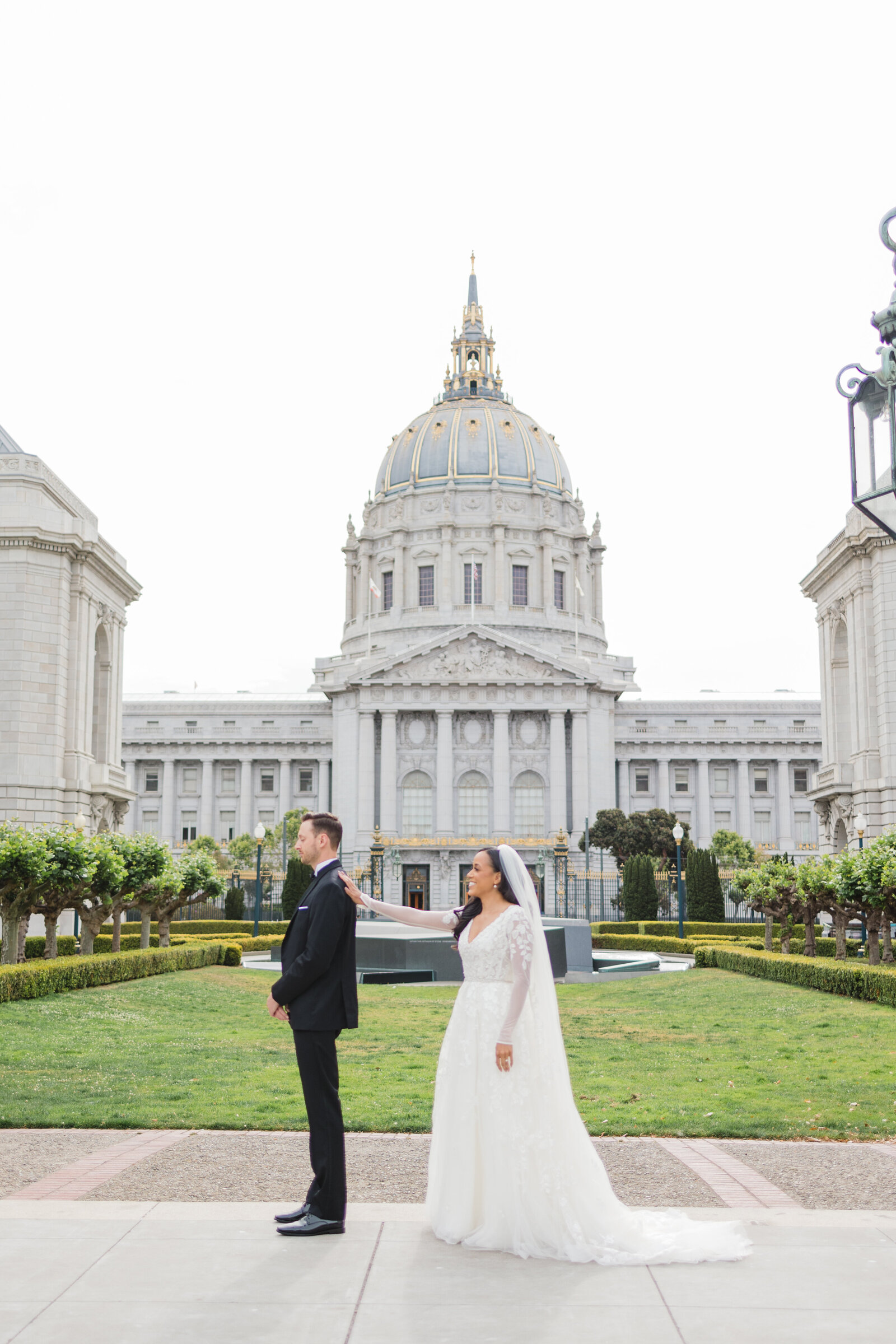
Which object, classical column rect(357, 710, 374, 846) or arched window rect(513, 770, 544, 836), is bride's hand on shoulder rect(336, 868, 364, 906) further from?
arched window rect(513, 770, 544, 836)

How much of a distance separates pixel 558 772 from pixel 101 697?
134 feet

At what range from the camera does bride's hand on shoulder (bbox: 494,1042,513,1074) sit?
7.56 m

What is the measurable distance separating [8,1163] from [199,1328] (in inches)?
168

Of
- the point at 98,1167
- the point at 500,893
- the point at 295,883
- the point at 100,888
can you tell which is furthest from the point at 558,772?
the point at 500,893

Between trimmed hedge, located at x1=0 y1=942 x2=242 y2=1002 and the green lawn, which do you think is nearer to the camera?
the green lawn

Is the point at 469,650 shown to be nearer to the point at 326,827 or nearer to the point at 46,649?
the point at 46,649

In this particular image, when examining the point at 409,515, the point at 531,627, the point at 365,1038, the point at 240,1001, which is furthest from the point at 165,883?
the point at 409,515

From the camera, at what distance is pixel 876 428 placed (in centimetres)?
830

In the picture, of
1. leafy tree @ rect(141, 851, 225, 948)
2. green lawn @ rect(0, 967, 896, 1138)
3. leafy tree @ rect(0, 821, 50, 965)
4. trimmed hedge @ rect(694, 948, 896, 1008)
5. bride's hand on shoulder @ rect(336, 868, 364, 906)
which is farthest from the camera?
leafy tree @ rect(141, 851, 225, 948)

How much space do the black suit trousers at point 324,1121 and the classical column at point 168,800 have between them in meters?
91.0

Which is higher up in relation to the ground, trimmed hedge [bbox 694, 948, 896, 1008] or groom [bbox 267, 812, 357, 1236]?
groom [bbox 267, 812, 357, 1236]

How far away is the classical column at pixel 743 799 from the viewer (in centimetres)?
9562

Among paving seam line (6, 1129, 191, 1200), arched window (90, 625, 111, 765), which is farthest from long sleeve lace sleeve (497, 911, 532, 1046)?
arched window (90, 625, 111, 765)

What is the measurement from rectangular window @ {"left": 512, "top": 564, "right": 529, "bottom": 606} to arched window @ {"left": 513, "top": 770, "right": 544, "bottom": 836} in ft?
70.5
